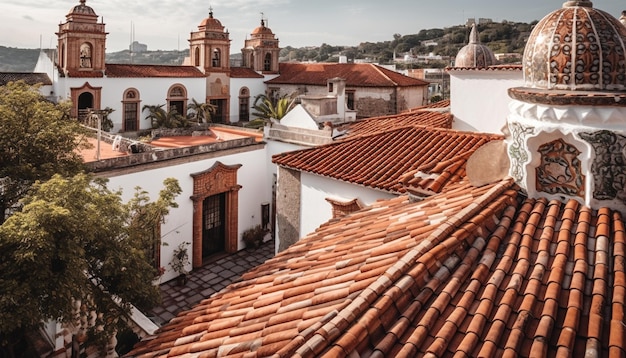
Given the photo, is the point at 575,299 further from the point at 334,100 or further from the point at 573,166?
the point at 334,100

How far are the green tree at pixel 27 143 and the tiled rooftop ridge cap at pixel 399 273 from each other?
6.40 m

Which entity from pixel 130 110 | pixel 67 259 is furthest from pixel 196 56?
pixel 67 259

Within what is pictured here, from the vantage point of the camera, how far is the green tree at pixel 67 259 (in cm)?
537

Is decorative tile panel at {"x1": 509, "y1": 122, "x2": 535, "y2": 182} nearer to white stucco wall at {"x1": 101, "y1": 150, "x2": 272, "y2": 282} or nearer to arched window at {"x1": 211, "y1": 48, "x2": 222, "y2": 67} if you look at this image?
white stucco wall at {"x1": 101, "y1": 150, "x2": 272, "y2": 282}

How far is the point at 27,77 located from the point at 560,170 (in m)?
27.7

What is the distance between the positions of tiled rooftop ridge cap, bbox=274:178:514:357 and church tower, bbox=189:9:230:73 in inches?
1185

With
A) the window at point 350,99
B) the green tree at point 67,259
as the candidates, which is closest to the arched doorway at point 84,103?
the window at point 350,99

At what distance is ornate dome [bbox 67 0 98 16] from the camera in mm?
24812

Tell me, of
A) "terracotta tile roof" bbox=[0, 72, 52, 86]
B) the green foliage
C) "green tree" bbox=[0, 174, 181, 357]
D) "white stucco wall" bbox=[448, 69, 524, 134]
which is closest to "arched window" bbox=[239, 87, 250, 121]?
"terracotta tile roof" bbox=[0, 72, 52, 86]

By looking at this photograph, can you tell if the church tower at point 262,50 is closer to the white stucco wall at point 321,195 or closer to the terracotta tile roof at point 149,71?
the terracotta tile roof at point 149,71

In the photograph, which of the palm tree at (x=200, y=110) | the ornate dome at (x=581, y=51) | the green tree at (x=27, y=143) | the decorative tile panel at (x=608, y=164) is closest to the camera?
the decorative tile panel at (x=608, y=164)

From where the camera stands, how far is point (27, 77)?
24.5m

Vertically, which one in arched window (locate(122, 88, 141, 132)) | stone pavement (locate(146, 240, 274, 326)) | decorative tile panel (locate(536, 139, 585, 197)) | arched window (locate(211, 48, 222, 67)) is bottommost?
stone pavement (locate(146, 240, 274, 326))

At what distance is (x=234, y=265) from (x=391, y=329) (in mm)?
13694
